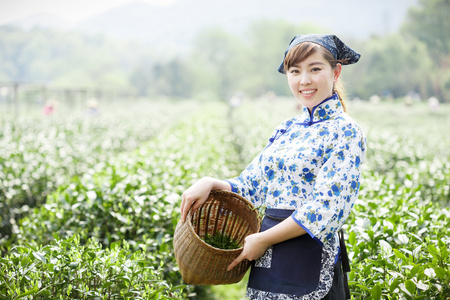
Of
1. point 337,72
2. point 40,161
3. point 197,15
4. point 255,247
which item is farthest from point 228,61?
point 197,15

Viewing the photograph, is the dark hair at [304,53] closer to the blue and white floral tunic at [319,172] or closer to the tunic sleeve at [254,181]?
the blue and white floral tunic at [319,172]

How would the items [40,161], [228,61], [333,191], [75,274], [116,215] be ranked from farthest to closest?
1. [228,61]
2. [40,161]
3. [116,215]
4. [75,274]
5. [333,191]

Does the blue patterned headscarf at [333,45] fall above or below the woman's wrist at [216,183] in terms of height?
above

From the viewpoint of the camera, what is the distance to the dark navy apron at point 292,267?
1427 mm

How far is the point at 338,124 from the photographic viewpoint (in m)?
1.49

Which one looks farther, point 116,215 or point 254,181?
point 116,215

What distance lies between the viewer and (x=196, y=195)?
1.67m

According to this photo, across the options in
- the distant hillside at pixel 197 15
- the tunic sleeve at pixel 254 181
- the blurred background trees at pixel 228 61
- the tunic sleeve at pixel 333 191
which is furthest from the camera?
the distant hillside at pixel 197 15

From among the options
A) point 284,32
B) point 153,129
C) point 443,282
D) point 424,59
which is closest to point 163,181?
point 443,282

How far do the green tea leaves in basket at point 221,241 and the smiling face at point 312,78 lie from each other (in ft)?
2.30

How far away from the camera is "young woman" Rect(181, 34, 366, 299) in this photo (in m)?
1.38

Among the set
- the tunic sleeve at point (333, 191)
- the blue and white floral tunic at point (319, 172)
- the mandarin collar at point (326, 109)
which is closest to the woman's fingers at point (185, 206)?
the blue and white floral tunic at point (319, 172)

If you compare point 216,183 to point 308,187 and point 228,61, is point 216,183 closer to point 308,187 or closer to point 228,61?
point 308,187

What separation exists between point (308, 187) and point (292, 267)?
295mm
